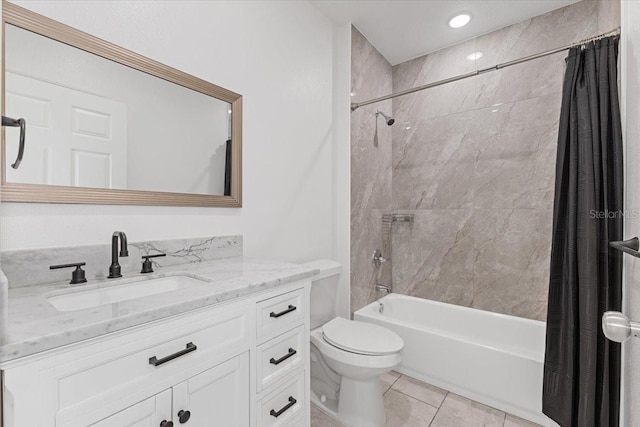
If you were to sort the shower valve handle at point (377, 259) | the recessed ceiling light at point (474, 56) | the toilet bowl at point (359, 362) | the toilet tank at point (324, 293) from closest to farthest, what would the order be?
the toilet bowl at point (359, 362) < the toilet tank at point (324, 293) < the recessed ceiling light at point (474, 56) < the shower valve handle at point (377, 259)

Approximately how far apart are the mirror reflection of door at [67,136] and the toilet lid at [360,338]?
1.31 meters

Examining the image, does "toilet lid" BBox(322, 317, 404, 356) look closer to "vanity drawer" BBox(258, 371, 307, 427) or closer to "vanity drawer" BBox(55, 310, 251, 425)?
"vanity drawer" BBox(258, 371, 307, 427)

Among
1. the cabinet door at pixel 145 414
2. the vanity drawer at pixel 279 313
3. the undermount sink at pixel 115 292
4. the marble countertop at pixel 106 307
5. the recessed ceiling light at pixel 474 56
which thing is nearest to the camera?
the marble countertop at pixel 106 307

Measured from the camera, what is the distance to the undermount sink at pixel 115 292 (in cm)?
93

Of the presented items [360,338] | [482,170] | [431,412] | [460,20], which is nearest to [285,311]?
[360,338]

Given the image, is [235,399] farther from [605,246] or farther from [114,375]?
[605,246]

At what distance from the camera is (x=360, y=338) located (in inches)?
66.7

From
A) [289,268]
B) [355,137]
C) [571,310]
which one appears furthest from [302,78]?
[571,310]

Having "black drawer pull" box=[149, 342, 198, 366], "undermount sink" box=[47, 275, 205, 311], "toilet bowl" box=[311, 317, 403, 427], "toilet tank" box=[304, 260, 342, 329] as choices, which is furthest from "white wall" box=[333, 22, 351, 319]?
"black drawer pull" box=[149, 342, 198, 366]

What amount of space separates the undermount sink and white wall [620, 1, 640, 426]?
1.46 meters

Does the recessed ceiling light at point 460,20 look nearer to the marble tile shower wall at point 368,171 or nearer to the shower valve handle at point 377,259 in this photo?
the marble tile shower wall at point 368,171

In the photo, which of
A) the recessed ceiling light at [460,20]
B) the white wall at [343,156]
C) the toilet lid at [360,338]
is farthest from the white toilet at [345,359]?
the recessed ceiling light at [460,20]

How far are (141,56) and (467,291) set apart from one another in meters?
2.74

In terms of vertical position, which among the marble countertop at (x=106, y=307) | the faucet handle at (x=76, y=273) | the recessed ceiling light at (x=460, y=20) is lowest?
the marble countertop at (x=106, y=307)
